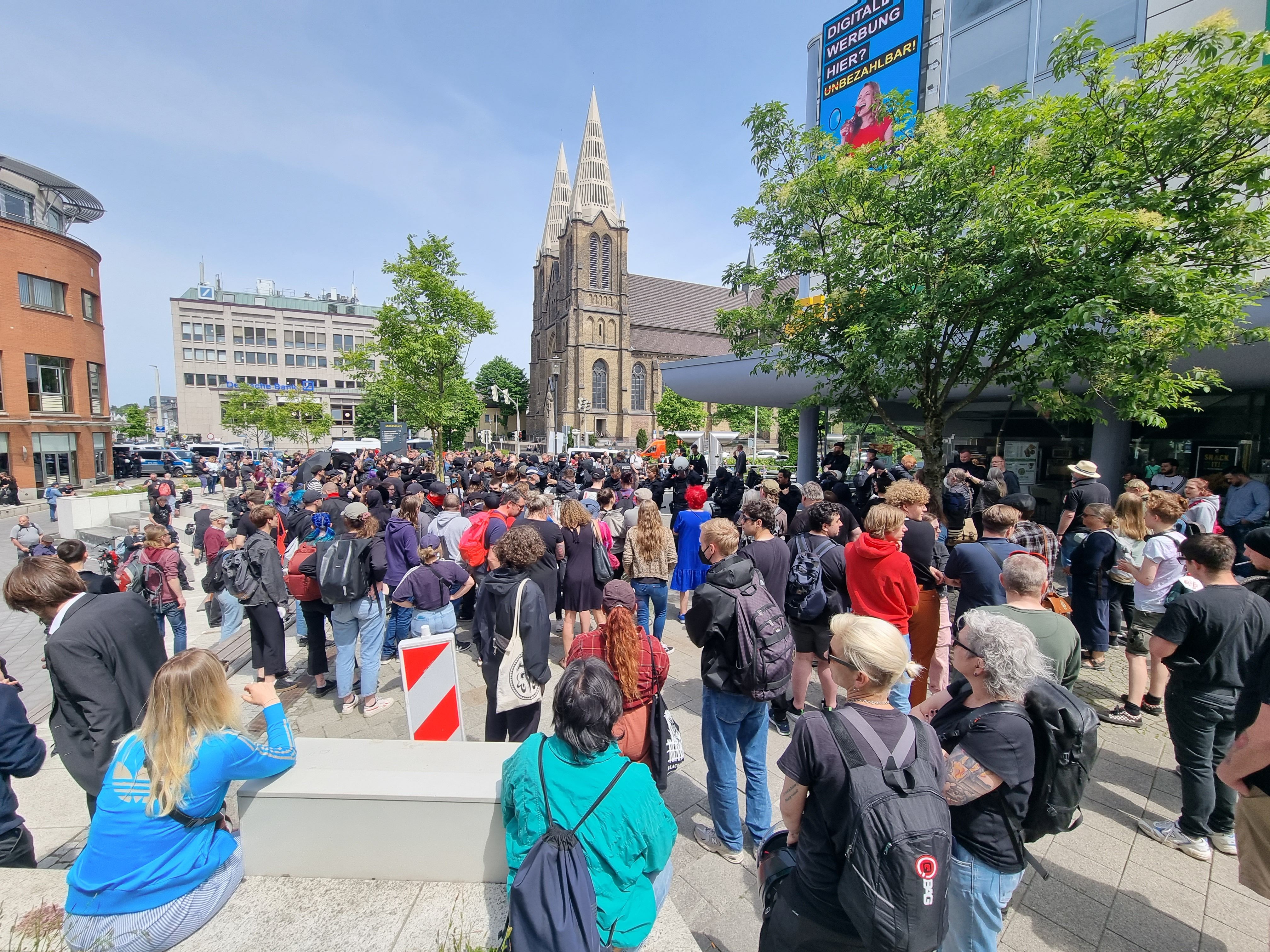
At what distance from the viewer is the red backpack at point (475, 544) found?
632 cm

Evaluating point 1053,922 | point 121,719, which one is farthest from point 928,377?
point 121,719

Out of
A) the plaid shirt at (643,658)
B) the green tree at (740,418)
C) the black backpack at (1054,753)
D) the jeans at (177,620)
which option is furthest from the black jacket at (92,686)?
the green tree at (740,418)

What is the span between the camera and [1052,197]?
6590 millimetres

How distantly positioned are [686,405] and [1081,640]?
57427 mm

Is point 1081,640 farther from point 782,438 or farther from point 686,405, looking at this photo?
point 686,405

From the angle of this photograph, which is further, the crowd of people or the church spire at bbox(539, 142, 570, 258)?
the church spire at bbox(539, 142, 570, 258)

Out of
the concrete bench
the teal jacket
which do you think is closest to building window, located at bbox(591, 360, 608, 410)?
the concrete bench

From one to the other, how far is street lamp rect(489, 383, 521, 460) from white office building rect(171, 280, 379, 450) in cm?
1611

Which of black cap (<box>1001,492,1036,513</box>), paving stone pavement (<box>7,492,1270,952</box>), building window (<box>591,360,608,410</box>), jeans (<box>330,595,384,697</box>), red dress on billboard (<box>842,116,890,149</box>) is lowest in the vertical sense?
paving stone pavement (<box>7,492,1270,952</box>)

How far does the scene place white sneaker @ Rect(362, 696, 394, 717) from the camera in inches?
197

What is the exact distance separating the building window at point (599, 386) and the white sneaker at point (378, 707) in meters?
58.5

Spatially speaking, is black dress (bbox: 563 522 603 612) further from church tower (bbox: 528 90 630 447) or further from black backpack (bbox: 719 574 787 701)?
church tower (bbox: 528 90 630 447)

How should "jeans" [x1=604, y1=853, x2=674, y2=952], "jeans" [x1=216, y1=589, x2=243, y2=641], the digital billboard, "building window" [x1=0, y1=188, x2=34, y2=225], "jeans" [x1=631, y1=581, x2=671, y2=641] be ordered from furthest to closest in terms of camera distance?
"building window" [x1=0, y1=188, x2=34, y2=225] < the digital billboard < "jeans" [x1=216, y1=589, x2=243, y2=641] < "jeans" [x1=631, y1=581, x2=671, y2=641] < "jeans" [x1=604, y1=853, x2=674, y2=952]

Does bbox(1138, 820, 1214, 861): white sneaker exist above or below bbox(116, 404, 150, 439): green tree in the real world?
below
